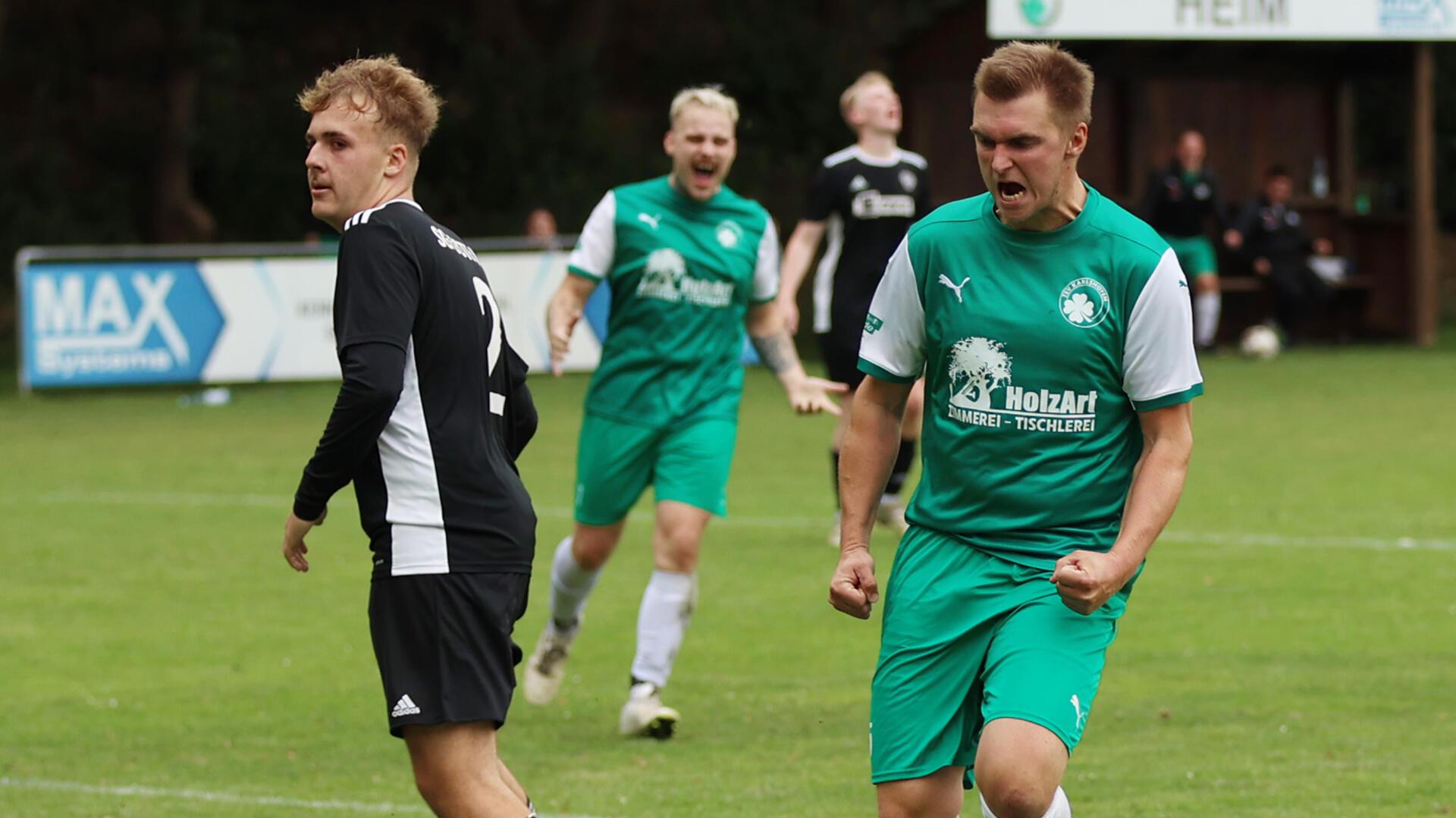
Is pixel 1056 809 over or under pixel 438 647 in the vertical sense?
under

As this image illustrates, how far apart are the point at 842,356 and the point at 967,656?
7.88 meters

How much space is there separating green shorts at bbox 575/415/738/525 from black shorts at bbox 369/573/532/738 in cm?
325

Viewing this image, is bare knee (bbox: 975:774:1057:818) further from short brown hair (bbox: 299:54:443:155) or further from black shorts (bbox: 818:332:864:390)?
black shorts (bbox: 818:332:864:390)

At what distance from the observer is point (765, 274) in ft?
28.1

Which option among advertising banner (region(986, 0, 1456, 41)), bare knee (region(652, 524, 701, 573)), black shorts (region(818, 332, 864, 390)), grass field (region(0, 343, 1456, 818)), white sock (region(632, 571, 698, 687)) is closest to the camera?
grass field (region(0, 343, 1456, 818))

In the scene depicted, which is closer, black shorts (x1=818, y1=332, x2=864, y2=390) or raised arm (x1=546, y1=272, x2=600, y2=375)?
raised arm (x1=546, y1=272, x2=600, y2=375)

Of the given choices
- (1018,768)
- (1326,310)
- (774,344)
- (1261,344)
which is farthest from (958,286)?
(1326,310)

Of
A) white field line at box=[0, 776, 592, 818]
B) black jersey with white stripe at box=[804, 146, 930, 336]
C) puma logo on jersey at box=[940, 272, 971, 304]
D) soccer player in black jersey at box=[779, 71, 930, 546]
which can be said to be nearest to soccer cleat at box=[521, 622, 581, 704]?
white field line at box=[0, 776, 592, 818]

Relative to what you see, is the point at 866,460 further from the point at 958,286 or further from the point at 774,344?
the point at 774,344

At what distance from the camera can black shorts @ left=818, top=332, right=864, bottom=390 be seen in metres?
12.6

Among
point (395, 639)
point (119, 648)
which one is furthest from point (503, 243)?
point (395, 639)

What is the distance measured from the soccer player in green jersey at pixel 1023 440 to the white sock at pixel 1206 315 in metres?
20.9

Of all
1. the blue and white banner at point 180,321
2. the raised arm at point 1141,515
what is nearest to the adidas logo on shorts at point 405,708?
the raised arm at point 1141,515

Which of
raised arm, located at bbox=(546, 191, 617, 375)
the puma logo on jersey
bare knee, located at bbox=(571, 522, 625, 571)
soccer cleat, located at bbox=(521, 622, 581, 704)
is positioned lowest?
soccer cleat, located at bbox=(521, 622, 581, 704)
